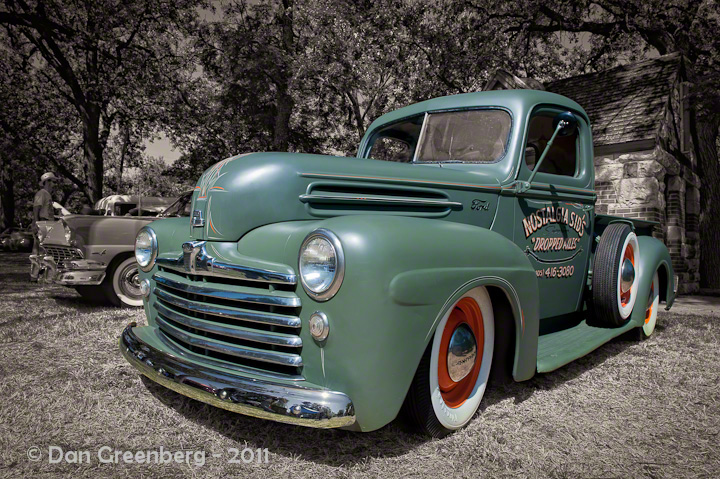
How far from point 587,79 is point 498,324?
1126 centimetres

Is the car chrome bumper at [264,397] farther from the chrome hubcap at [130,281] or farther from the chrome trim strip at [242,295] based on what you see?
the chrome hubcap at [130,281]

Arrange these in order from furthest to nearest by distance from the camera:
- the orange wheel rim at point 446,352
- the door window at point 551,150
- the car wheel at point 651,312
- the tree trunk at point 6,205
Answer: the tree trunk at point 6,205, the car wheel at point 651,312, the door window at point 551,150, the orange wheel rim at point 446,352

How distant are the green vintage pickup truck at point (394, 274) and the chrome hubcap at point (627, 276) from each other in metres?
0.02

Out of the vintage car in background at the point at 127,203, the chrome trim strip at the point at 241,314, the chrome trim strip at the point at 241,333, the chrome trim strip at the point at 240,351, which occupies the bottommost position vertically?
the chrome trim strip at the point at 240,351

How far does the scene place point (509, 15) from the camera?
12859 millimetres

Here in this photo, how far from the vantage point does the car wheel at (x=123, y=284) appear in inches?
247

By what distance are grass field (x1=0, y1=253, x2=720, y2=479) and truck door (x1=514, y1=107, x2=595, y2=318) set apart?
2.07 ft

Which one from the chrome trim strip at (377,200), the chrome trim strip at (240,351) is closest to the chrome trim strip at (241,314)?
the chrome trim strip at (240,351)

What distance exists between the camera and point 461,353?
2574 millimetres

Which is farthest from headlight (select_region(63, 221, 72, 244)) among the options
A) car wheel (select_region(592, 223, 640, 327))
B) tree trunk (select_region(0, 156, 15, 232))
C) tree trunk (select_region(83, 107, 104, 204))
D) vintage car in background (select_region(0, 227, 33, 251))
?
tree trunk (select_region(0, 156, 15, 232))

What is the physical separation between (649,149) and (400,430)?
914 centimetres

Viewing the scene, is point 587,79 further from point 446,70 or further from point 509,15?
point 446,70

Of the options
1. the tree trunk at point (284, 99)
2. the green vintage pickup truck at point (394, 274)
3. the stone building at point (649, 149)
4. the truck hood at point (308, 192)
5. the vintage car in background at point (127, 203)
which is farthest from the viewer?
the tree trunk at point (284, 99)

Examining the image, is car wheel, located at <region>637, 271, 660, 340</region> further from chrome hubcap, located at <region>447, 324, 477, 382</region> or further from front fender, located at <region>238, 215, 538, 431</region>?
front fender, located at <region>238, 215, 538, 431</region>
